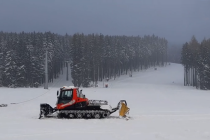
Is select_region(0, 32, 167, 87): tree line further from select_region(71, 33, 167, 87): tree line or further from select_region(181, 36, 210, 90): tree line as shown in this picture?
select_region(181, 36, 210, 90): tree line

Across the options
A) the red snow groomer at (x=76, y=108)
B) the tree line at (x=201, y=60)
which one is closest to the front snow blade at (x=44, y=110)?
the red snow groomer at (x=76, y=108)

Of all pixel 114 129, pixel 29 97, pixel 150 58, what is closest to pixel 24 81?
pixel 29 97

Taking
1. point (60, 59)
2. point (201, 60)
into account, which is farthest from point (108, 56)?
point (201, 60)

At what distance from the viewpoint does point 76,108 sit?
60.8 ft

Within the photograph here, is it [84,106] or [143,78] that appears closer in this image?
[84,106]

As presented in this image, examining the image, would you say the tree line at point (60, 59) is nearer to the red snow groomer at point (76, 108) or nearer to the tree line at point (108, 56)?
the tree line at point (108, 56)

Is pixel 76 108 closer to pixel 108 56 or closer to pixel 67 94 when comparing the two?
pixel 67 94

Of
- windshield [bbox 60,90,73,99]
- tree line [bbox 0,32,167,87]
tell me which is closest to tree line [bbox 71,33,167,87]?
tree line [bbox 0,32,167,87]

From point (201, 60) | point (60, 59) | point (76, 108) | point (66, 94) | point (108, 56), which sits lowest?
point (76, 108)

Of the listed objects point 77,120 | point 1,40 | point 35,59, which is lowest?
point 77,120

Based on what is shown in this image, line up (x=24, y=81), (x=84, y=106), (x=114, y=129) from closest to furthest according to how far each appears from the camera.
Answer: (x=114, y=129), (x=84, y=106), (x=24, y=81)

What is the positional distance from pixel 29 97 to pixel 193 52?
5175cm

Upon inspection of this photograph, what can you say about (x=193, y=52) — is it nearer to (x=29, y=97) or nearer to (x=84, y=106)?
(x=29, y=97)

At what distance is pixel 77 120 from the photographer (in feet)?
57.3
